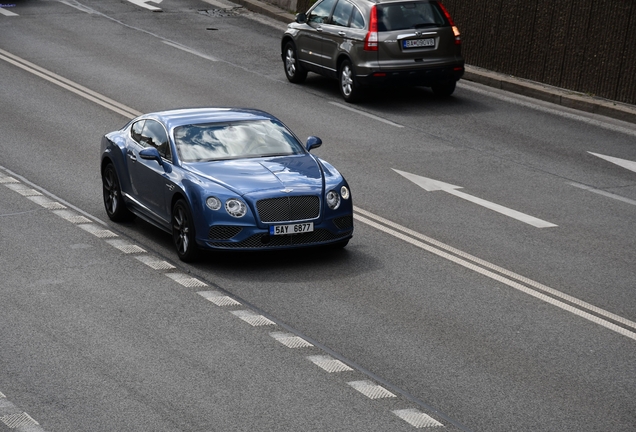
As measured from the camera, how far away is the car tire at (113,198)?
13.7m

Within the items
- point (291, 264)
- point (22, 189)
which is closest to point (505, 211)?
point (291, 264)

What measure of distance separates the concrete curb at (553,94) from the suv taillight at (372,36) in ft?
11.7

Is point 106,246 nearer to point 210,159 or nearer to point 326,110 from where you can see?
point 210,159

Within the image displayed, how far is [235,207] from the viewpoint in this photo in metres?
11.6

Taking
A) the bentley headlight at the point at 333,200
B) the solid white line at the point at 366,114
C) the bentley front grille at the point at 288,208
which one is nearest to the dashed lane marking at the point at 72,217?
the bentley front grille at the point at 288,208

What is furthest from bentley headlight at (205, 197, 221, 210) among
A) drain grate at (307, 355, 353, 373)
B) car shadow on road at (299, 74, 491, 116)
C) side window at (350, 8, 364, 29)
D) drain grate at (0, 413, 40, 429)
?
side window at (350, 8, 364, 29)

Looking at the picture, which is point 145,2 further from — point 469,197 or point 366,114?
point 469,197

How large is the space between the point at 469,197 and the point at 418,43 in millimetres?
6716

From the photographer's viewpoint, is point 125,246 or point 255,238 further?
point 125,246

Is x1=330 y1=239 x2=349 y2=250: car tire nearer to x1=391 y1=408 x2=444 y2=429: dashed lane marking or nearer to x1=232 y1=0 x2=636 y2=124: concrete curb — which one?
x1=391 y1=408 x2=444 y2=429: dashed lane marking

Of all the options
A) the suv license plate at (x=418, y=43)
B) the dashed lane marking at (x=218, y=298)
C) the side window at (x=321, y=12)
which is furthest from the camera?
the side window at (x=321, y=12)

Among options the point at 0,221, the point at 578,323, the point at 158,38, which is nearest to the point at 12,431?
the point at 578,323

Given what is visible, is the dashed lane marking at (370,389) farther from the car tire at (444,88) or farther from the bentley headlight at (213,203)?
the car tire at (444,88)

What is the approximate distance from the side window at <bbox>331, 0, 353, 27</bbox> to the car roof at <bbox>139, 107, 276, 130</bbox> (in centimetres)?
889
